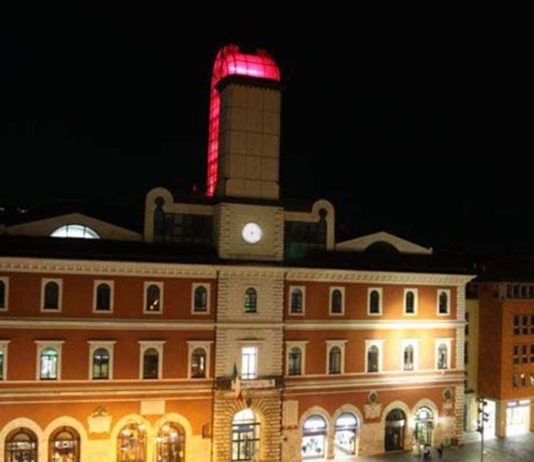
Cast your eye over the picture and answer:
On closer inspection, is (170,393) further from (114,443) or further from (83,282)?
(83,282)

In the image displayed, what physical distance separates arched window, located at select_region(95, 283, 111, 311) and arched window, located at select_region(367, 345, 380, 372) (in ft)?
57.3

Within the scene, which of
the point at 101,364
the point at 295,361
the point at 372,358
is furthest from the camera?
the point at 372,358

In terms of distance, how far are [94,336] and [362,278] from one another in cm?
1757

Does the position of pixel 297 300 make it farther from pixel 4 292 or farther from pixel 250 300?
pixel 4 292

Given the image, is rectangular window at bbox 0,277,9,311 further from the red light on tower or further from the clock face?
the red light on tower

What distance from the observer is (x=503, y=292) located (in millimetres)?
51812

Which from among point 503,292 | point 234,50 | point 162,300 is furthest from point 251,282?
point 503,292

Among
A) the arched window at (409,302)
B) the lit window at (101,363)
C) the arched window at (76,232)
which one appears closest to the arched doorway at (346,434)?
the arched window at (409,302)

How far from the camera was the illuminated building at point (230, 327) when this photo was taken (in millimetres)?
38844

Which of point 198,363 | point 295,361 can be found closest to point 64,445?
point 198,363

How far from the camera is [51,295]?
39000 millimetres

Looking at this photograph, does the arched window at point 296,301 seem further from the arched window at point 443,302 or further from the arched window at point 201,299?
the arched window at point 443,302

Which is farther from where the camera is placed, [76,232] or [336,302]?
[336,302]

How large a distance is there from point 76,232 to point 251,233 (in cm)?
1081
